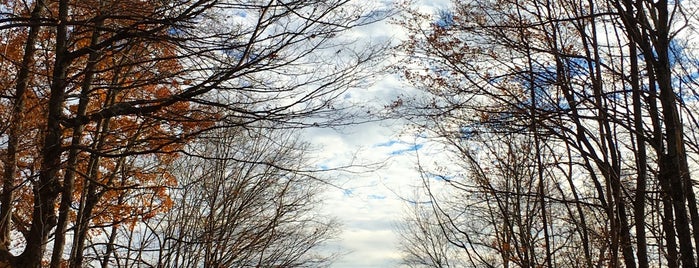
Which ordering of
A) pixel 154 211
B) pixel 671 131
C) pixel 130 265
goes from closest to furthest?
1. pixel 671 131
2. pixel 130 265
3. pixel 154 211

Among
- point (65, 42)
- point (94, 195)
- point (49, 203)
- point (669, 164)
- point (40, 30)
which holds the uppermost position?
point (40, 30)

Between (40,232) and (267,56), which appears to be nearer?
(267,56)

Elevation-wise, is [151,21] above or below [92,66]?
below

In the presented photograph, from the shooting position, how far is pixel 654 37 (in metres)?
2.49

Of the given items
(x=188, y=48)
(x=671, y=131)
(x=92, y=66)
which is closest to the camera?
(x=671, y=131)

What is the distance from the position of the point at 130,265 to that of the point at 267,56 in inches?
219

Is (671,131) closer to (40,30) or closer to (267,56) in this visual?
(267,56)

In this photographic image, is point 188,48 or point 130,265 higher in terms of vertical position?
point 188,48

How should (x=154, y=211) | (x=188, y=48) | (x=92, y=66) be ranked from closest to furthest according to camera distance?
(x=188, y=48), (x=92, y=66), (x=154, y=211)

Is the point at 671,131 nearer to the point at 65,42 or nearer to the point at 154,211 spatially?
the point at 65,42

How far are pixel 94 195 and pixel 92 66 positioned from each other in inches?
103

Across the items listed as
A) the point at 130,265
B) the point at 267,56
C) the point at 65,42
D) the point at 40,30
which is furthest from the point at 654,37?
the point at 130,265

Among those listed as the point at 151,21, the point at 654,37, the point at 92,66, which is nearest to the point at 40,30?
the point at 92,66

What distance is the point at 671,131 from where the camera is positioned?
8.05 ft
